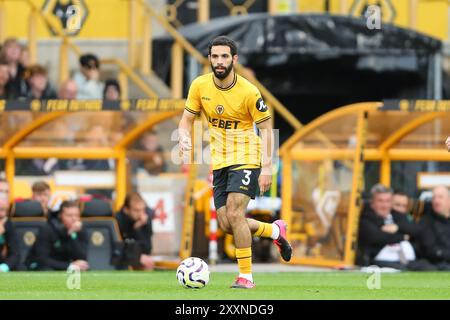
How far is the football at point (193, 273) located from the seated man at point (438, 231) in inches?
265

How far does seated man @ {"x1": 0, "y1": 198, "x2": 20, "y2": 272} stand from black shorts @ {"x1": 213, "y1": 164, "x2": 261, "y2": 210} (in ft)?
17.0

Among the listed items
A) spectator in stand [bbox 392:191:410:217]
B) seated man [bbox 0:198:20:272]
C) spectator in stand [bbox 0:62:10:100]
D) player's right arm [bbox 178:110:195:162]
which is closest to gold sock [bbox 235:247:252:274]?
player's right arm [bbox 178:110:195:162]

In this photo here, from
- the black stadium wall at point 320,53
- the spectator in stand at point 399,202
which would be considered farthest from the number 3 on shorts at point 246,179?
the black stadium wall at point 320,53

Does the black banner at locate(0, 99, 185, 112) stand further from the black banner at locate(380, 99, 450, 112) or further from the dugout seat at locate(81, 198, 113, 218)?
the black banner at locate(380, 99, 450, 112)

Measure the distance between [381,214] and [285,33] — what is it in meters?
5.89

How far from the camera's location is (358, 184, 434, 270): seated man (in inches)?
808

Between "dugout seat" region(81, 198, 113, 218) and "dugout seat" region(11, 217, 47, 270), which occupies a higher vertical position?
"dugout seat" region(81, 198, 113, 218)

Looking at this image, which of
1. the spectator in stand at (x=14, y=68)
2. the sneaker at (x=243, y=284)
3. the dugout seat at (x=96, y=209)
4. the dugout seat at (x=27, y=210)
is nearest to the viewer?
the sneaker at (x=243, y=284)

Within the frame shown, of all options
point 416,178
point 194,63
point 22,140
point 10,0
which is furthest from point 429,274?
point 10,0

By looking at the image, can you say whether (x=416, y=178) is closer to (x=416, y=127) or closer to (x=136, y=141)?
(x=416, y=127)

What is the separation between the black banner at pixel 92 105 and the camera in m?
20.8

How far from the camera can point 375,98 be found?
91.8ft

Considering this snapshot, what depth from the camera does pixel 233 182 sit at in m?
14.8

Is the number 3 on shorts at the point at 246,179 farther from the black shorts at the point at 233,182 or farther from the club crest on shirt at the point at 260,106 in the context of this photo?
the club crest on shirt at the point at 260,106
